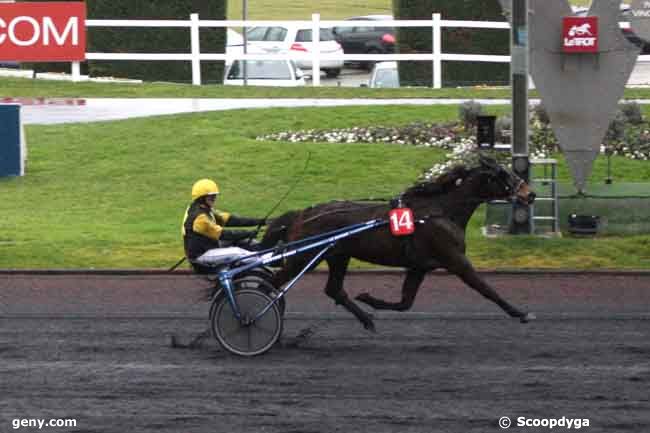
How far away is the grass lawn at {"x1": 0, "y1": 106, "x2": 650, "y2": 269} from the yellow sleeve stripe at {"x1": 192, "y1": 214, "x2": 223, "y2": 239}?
4.09 meters

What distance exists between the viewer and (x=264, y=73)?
1193 inches

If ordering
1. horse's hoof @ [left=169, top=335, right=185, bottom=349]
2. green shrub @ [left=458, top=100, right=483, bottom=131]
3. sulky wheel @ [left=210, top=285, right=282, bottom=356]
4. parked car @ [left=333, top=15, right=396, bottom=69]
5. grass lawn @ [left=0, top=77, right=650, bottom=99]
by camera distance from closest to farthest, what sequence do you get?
sulky wheel @ [left=210, top=285, right=282, bottom=356] → horse's hoof @ [left=169, top=335, right=185, bottom=349] → green shrub @ [left=458, top=100, right=483, bottom=131] → grass lawn @ [left=0, top=77, right=650, bottom=99] → parked car @ [left=333, top=15, right=396, bottom=69]

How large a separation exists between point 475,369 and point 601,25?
7.61 meters

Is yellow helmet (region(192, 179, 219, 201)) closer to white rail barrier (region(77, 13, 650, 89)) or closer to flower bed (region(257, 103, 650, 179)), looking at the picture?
flower bed (region(257, 103, 650, 179))

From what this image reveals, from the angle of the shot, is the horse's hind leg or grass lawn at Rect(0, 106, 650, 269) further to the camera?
grass lawn at Rect(0, 106, 650, 269)

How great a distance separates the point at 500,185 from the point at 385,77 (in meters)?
19.3

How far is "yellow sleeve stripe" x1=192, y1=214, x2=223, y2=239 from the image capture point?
10.2 metres

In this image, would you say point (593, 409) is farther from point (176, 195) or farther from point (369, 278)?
point (176, 195)

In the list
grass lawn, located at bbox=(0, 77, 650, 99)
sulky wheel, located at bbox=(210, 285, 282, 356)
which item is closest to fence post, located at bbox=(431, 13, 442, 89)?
grass lawn, located at bbox=(0, 77, 650, 99)

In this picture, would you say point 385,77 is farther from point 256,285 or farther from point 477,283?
point 256,285

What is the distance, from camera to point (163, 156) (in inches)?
768

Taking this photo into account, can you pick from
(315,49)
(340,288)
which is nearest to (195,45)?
(315,49)

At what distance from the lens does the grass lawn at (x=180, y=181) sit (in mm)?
14758

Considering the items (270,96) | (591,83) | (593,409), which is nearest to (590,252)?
(591,83)
